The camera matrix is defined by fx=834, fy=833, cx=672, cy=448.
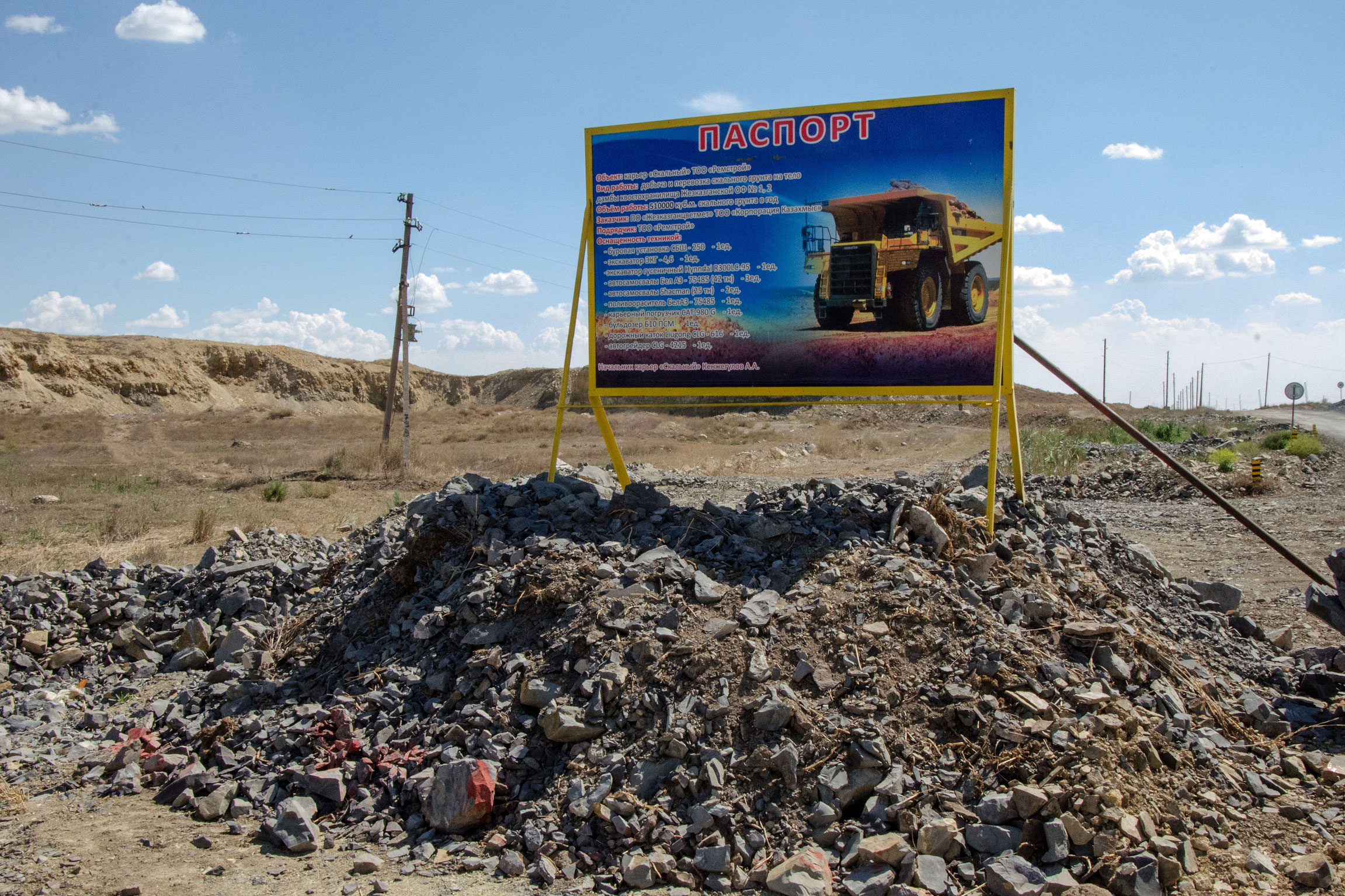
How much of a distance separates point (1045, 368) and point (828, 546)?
101 inches

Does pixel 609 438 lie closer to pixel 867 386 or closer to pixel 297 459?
pixel 867 386

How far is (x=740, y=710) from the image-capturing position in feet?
14.0

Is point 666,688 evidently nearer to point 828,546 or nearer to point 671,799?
point 671,799

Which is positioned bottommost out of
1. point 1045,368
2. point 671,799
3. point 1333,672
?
point 671,799

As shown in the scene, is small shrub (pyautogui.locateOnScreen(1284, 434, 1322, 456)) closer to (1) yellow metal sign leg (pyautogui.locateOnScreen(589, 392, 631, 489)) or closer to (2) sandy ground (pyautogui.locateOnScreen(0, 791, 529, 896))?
(1) yellow metal sign leg (pyautogui.locateOnScreen(589, 392, 631, 489))

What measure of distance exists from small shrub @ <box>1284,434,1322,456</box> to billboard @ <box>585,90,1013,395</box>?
2111 cm

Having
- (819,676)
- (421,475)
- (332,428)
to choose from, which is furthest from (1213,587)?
(332,428)

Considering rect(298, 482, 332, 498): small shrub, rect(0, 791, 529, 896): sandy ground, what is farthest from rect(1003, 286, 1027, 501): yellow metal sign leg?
rect(298, 482, 332, 498): small shrub

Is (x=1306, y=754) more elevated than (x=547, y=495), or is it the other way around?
(x=547, y=495)

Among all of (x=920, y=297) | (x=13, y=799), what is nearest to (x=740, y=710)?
(x=920, y=297)

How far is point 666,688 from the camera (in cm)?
448

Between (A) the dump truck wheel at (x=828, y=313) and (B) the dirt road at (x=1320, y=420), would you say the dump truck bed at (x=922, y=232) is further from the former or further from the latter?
(B) the dirt road at (x=1320, y=420)

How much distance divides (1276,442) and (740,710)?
26945 mm

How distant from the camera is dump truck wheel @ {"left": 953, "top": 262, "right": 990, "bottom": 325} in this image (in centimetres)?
621
